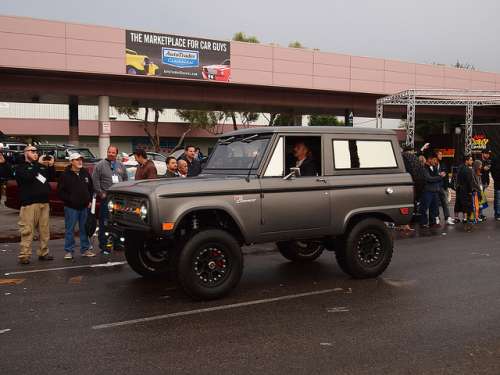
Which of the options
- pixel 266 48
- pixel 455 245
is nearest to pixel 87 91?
pixel 266 48

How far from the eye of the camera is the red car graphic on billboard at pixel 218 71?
30.9 m

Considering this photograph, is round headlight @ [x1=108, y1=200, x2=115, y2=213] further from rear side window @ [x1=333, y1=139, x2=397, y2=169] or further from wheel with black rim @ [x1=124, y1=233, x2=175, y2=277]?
rear side window @ [x1=333, y1=139, x2=397, y2=169]

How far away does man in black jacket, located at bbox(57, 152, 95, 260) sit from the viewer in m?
8.77

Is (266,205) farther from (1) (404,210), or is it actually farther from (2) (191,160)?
(2) (191,160)

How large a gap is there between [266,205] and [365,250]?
1.84m

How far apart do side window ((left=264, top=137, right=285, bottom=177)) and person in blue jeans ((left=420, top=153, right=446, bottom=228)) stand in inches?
278

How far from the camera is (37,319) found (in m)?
5.55

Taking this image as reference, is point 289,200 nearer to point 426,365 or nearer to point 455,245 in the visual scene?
point 426,365

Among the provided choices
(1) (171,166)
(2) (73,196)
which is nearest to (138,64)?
(1) (171,166)

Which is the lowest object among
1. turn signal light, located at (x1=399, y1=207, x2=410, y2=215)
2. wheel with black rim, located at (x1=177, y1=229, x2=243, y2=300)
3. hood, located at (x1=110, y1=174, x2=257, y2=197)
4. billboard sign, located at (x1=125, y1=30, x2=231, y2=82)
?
wheel with black rim, located at (x1=177, y1=229, x2=243, y2=300)

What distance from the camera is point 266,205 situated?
6.43 meters

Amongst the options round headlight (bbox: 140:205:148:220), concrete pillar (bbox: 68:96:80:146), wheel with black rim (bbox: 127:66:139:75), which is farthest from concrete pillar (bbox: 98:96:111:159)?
round headlight (bbox: 140:205:148:220)

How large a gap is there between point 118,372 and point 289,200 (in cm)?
316

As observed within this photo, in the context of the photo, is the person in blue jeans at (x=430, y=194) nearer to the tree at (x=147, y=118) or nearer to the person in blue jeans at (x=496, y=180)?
the person in blue jeans at (x=496, y=180)
